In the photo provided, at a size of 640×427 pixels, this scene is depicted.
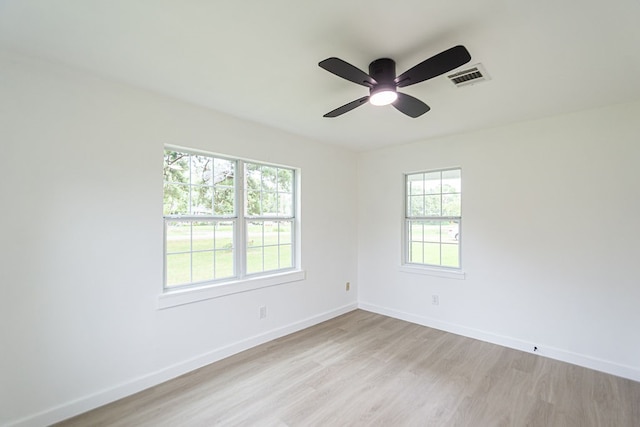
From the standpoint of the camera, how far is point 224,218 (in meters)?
3.02

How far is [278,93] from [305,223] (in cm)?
177

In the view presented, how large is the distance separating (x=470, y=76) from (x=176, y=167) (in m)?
2.61

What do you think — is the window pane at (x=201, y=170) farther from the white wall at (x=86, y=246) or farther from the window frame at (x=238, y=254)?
the white wall at (x=86, y=246)

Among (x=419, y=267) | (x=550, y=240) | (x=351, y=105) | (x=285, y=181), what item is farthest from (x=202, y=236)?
(x=550, y=240)

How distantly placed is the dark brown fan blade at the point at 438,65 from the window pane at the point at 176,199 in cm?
212

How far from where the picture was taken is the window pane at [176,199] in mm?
2637

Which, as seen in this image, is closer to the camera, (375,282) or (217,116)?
(217,116)

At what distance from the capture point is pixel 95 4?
4.79 feet

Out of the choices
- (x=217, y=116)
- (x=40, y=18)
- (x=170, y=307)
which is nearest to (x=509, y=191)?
(x=217, y=116)

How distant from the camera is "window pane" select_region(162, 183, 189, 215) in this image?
2637 mm

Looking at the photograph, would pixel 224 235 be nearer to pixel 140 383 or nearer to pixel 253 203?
pixel 253 203

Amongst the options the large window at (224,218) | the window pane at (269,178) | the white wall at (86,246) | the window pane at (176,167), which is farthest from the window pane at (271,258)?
the window pane at (176,167)

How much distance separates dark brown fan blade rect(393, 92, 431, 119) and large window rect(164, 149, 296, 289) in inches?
71.5

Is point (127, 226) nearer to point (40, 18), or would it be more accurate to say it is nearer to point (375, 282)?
point (40, 18)
